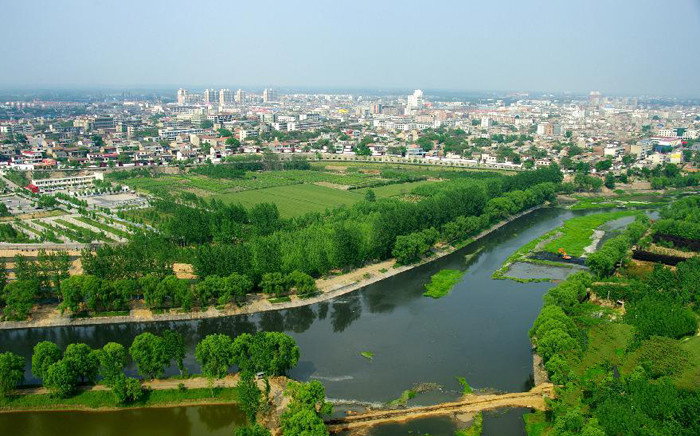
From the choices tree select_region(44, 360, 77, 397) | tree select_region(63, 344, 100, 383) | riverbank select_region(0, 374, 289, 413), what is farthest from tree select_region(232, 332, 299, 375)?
tree select_region(44, 360, 77, 397)

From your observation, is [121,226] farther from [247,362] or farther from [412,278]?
[247,362]

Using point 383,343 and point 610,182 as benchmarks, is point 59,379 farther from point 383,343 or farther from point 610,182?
point 610,182

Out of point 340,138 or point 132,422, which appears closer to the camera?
point 132,422

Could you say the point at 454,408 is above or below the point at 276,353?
below

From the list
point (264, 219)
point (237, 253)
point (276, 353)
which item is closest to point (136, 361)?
point (276, 353)

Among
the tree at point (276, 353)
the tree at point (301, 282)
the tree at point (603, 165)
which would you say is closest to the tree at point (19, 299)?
the tree at point (301, 282)

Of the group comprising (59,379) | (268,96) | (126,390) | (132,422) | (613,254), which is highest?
(268,96)

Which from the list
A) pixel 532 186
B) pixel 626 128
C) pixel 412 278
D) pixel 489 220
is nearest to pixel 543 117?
pixel 626 128
